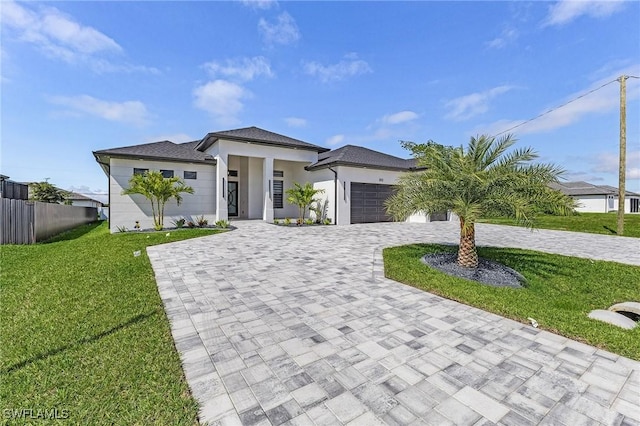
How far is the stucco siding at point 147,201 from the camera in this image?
13.9m

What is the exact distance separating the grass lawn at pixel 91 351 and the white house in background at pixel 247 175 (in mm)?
9309

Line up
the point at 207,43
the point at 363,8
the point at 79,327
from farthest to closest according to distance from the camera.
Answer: the point at 207,43, the point at 363,8, the point at 79,327

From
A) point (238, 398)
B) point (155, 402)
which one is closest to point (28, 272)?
point (155, 402)

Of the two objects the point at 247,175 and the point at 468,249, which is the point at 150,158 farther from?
the point at 468,249

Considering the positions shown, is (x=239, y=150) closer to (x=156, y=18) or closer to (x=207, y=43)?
(x=207, y=43)

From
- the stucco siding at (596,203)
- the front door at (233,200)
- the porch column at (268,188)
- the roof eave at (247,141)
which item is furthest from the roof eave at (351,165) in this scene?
the stucco siding at (596,203)

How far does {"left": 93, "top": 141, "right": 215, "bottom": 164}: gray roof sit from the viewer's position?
537 inches

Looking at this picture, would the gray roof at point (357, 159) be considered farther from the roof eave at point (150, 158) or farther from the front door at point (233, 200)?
the roof eave at point (150, 158)

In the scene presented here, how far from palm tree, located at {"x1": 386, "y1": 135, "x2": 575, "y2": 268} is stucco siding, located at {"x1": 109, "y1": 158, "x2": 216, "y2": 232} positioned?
488 inches

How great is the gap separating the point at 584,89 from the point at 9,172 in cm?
3738

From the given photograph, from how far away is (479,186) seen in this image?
6.35 m

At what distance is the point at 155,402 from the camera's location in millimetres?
2184

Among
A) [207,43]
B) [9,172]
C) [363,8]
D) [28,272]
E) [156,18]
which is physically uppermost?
[363,8]

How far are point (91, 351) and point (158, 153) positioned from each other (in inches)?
570
